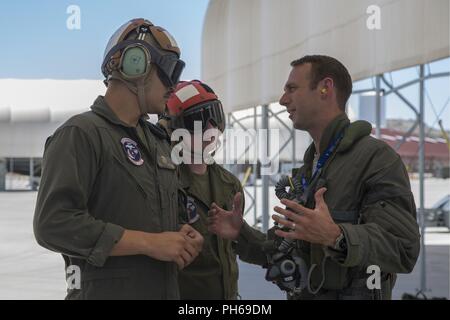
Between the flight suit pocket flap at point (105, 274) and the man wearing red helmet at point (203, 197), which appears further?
the man wearing red helmet at point (203, 197)

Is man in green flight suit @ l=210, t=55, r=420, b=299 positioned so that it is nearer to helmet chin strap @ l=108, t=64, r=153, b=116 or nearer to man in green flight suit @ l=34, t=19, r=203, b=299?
man in green flight suit @ l=34, t=19, r=203, b=299

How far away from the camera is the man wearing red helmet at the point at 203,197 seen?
261 centimetres

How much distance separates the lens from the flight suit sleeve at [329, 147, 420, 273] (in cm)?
180

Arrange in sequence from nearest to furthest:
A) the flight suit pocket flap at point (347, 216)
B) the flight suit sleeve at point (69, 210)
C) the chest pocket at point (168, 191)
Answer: the flight suit sleeve at point (69, 210)
the chest pocket at point (168, 191)
the flight suit pocket flap at point (347, 216)

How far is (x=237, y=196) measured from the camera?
2.57 m

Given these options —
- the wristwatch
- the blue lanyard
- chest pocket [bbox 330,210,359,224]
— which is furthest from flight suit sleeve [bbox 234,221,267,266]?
the wristwatch

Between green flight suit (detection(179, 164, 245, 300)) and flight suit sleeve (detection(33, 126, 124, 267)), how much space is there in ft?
3.23

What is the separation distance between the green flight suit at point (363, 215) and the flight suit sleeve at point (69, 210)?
768mm

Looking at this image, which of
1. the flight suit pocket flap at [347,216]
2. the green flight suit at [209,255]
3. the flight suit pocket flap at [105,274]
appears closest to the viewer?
the flight suit pocket flap at [105,274]

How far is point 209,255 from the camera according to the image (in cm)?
267

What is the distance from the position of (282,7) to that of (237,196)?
7977 mm

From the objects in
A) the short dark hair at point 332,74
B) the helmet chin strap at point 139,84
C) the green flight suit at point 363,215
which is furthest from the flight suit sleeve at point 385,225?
the helmet chin strap at point 139,84

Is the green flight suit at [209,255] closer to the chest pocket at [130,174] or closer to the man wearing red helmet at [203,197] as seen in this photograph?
the man wearing red helmet at [203,197]
